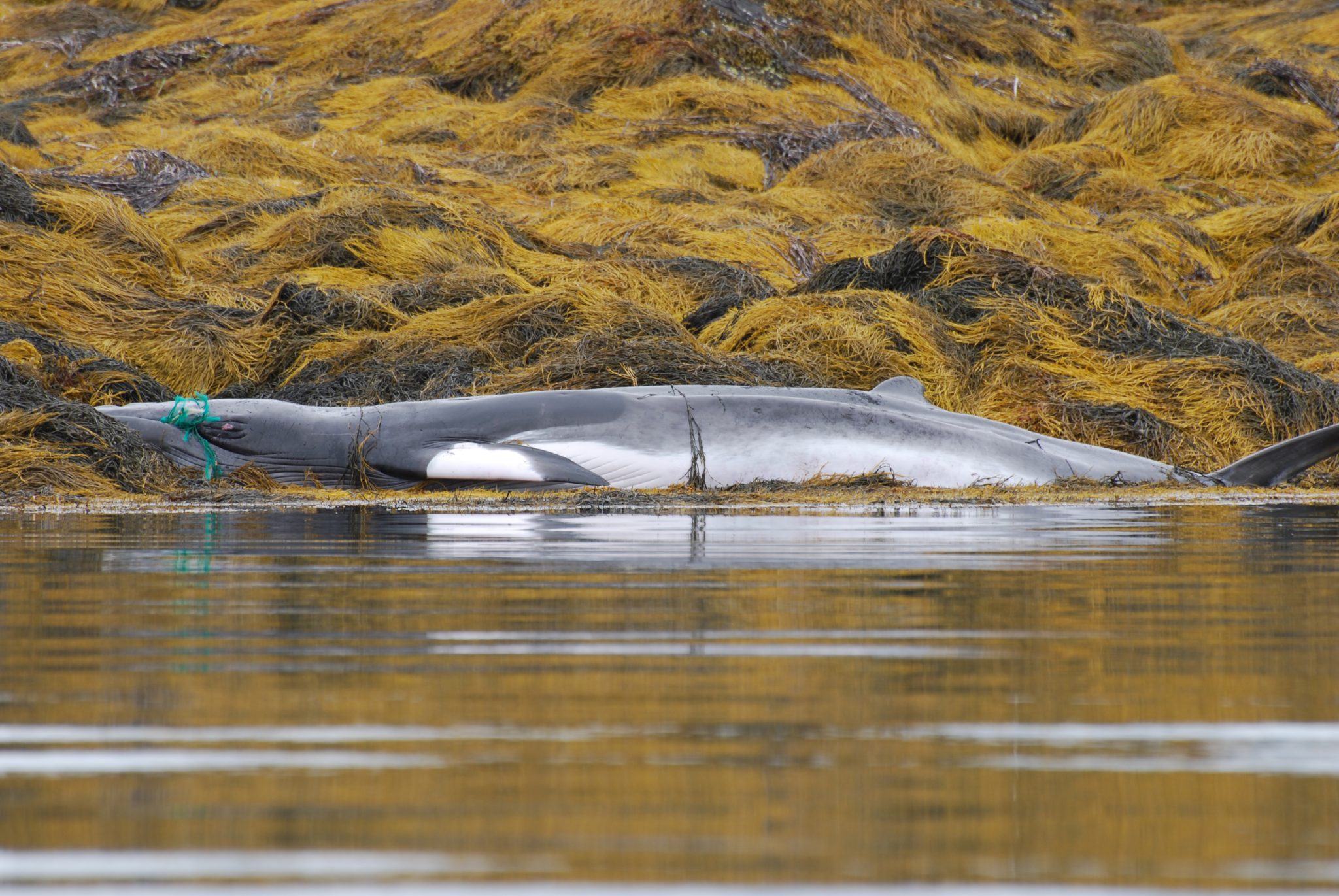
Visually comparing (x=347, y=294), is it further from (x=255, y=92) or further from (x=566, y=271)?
(x=255, y=92)

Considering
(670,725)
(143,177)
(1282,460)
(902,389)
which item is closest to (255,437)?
(902,389)

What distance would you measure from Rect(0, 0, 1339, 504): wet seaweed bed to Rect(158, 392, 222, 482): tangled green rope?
30 cm

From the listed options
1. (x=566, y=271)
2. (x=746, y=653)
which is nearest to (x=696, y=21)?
(x=566, y=271)

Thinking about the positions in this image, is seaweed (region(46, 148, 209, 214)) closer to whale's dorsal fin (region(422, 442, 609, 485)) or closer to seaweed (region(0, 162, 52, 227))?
seaweed (region(0, 162, 52, 227))

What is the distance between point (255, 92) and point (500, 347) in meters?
14.7

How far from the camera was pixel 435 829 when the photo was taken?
1542mm

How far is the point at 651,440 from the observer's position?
8.28 meters

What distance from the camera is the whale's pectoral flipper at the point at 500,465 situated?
776 cm

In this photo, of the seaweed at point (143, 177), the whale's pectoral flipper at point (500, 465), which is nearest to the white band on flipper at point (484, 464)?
the whale's pectoral flipper at point (500, 465)

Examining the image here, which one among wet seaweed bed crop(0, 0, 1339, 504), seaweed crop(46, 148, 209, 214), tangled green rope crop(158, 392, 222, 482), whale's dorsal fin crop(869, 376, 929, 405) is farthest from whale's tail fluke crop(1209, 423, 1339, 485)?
seaweed crop(46, 148, 209, 214)

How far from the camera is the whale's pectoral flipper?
776 centimetres

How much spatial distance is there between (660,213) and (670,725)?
15368mm

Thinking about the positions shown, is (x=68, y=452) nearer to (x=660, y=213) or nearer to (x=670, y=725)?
(x=670, y=725)

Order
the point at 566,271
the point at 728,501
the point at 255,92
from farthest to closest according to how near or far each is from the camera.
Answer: the point at 255,92
the point at 566,271
the point at 728,501
